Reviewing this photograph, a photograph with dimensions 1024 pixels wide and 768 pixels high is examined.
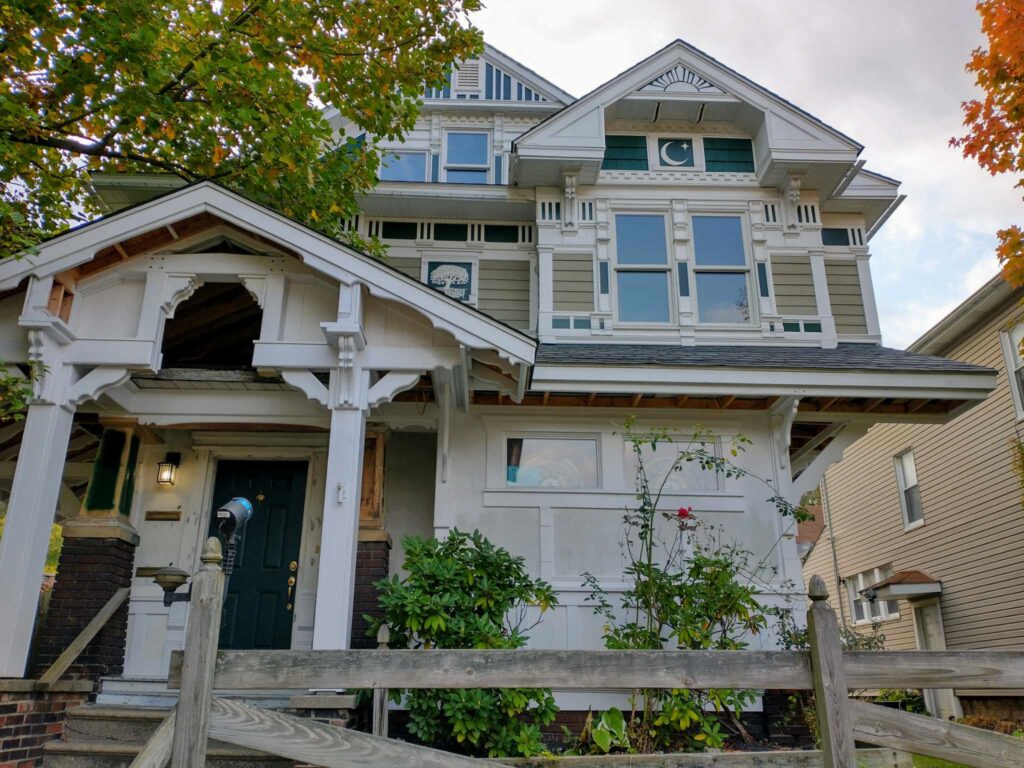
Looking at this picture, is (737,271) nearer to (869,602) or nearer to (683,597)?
(683,597)

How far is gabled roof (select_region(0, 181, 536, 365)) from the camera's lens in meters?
5.67

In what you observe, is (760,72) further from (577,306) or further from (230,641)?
(230,641)

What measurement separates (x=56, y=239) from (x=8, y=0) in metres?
2.13

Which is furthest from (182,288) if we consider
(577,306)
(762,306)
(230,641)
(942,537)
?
(942,537)

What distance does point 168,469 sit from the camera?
7.12 meters

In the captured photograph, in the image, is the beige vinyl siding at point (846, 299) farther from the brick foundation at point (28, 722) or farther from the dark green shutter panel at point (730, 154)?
the brick foundation at point (28, 722)


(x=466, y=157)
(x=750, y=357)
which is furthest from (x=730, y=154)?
(x=466, y=157)

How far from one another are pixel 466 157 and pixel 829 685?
29.4ft

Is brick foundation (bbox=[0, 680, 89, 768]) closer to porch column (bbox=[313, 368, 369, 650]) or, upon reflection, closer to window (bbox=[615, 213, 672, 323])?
porch column (bbox=[313, 368, 369, 650])

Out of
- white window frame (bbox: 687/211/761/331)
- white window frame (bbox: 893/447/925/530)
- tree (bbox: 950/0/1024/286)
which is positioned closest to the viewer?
tree (bbox: 950/0/1024/286)

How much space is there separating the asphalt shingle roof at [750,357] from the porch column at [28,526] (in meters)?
4.01

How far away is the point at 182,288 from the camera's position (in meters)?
5.94

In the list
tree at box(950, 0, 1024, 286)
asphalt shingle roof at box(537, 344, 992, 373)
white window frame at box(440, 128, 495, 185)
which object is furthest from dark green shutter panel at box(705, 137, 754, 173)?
white window frame at box(440, 128, 495, 185)

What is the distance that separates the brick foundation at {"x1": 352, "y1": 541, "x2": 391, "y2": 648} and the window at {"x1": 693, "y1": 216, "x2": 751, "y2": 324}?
4.61m
